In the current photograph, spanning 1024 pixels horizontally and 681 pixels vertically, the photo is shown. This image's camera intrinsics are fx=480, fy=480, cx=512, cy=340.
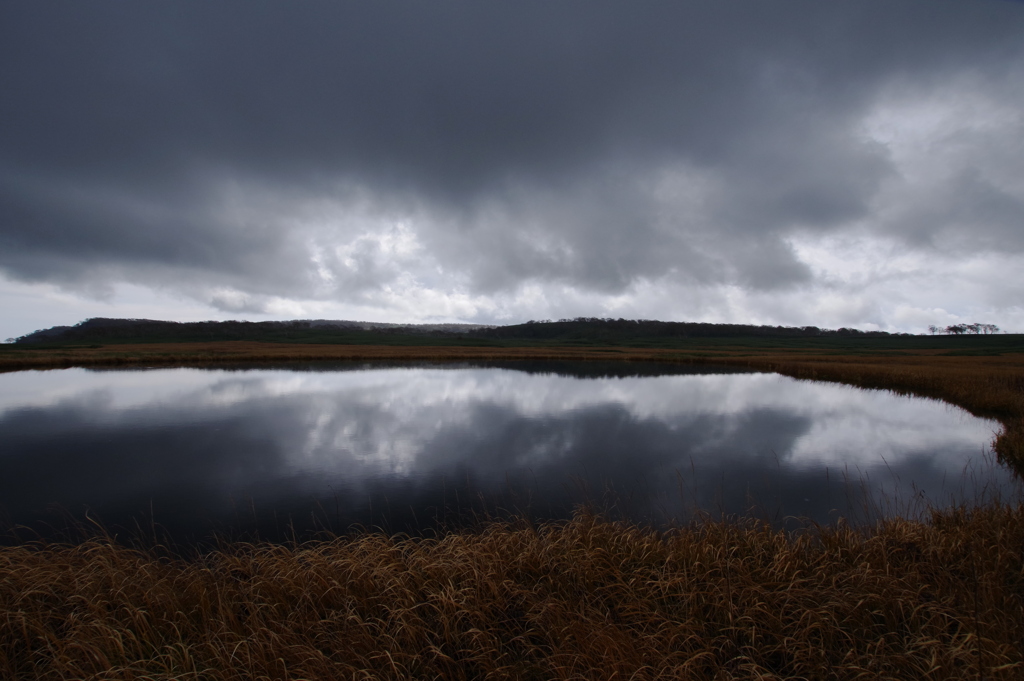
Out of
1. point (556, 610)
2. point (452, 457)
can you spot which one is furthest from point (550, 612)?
point (452, 457)

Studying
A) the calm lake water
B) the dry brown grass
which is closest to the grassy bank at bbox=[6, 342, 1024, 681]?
the dry brown grass

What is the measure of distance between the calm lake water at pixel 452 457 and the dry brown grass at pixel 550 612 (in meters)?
A: 2.09

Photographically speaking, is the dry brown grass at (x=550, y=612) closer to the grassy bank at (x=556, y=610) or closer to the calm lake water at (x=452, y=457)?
the grassy bank at (x=556, y=610)

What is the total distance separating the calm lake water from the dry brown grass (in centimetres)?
209

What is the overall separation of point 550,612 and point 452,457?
350 inches

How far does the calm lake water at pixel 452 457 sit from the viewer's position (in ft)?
28.9

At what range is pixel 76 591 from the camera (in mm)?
4645

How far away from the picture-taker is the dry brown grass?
11.4 ft

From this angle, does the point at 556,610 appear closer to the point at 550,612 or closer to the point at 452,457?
the point at 550,612

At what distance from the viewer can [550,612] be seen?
13.4ft

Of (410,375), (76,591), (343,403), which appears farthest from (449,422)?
(410,375)

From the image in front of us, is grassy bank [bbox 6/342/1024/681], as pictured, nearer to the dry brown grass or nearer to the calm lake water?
the dry brown grass

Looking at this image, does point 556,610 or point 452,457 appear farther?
point 452,457

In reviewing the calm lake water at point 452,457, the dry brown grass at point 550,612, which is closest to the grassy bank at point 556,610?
the dry brown grass at point 550,612
